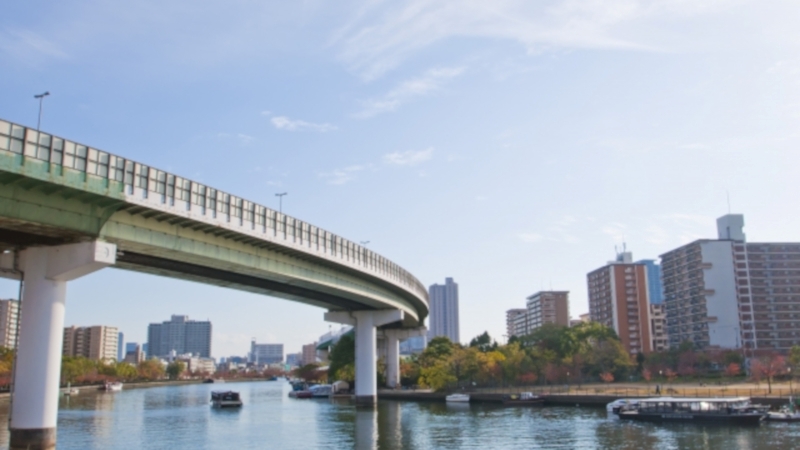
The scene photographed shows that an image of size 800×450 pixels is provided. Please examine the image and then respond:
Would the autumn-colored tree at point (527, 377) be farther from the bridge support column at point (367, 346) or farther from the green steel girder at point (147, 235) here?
the green steel girder at point (147, 235)

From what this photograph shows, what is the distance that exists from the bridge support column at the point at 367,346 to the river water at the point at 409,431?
5.59 metres

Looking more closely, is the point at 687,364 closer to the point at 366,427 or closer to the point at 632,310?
the point at 632,310

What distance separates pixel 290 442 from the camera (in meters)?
55.0

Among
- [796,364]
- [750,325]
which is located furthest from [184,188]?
[750,325]

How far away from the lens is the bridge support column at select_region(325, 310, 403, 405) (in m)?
91.6

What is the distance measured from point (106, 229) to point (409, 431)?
32.0m

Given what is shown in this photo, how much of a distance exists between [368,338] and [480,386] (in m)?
32.1

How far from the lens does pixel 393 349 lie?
12706cm

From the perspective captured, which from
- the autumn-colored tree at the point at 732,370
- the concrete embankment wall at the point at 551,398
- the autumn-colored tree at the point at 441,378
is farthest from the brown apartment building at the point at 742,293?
the concrete embankment wall at the point at 551,398

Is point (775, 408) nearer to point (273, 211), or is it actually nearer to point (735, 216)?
point (273, 211)

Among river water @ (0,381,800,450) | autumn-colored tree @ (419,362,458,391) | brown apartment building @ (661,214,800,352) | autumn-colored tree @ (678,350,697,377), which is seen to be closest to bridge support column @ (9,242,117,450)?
river water @ (0,381,800,450)

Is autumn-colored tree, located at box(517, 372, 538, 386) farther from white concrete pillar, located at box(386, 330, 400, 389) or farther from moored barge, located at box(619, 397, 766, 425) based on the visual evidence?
moored barge, located at box(619, 397, 766, 425)

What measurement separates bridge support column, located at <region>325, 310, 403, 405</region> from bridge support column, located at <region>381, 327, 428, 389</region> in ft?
107

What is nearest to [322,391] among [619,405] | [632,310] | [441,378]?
[441,378]
